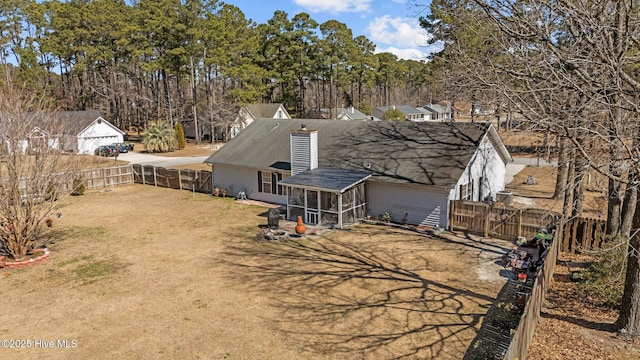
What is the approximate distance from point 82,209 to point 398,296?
64.0ft

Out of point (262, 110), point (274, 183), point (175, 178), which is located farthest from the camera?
point (262, 110)

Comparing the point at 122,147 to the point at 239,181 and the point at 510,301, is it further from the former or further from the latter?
the point at 510,301

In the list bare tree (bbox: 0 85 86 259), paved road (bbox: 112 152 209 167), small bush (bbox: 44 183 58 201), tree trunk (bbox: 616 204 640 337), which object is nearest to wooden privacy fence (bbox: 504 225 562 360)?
tree trunk (bbox: 616 204 640 337)

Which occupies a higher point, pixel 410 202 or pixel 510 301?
pixel 410 202

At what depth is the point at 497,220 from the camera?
1727 centimetres

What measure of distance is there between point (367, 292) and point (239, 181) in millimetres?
15085

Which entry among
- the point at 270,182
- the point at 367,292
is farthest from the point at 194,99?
the point at 367,292

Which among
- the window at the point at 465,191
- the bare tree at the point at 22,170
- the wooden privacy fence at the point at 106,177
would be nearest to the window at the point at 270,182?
the window at the point at 465,191

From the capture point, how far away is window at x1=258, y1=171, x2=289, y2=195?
2352cm

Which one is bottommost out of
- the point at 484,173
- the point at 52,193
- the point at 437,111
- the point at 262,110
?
the point at 52,193

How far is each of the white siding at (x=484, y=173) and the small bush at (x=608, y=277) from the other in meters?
7.55

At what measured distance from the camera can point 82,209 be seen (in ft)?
77.4

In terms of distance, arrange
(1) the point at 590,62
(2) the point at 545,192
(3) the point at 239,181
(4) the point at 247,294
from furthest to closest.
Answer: (3) the point at 239,181
(2) the point at 545,192
(4) the point at 247,294
(1) the point at 590,62

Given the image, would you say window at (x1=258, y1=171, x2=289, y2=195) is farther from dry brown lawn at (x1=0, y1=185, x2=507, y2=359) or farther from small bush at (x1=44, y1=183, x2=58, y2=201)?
small bush at (x1=44, y1=183, x2=58, y2=201)
